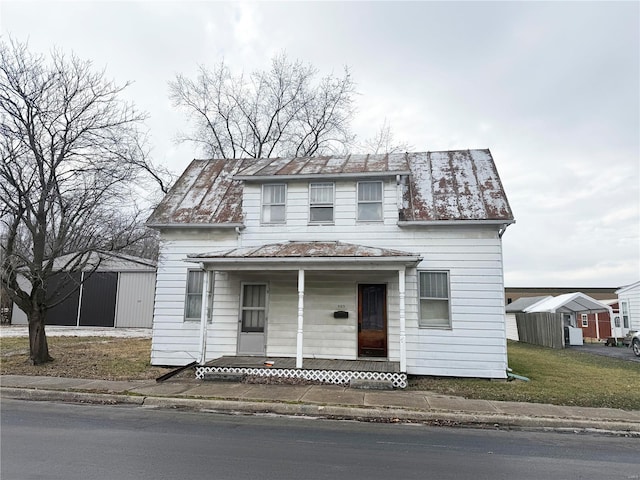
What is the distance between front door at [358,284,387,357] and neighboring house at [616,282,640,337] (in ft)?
68.5

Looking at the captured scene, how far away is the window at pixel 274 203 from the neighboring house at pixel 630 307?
75.9 feet

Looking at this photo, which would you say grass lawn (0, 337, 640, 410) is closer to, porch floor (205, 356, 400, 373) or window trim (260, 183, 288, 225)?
porch floor (205, 356, 400, 373)

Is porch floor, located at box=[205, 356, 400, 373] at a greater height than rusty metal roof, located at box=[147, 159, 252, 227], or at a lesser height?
lesser

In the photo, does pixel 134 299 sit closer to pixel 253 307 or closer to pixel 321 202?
pixel 253 307

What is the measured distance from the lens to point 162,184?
77.3ft

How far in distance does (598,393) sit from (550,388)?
955 millimetres

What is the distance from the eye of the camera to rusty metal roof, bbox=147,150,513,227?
11.6 metres

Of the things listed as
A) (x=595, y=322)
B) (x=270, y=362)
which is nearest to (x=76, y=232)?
(x=270, y=362)

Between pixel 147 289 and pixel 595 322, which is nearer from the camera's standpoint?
pixel 147 289

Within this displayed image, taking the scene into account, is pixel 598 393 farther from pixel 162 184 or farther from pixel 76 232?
pixel 162 184

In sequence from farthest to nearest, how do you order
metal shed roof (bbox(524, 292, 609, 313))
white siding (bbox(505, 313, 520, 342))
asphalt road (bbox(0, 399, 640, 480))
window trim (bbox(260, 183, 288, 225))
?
1. white siding (bbox(505, 313, 520, 342))
2. metal shed roof (bbox(524, 292, 609, 313))
3. window trim (bbox(260, 183, 288, 225))
4. asphalt road (bbox(0, 399, 640, 480))

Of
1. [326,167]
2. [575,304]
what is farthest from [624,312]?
[326,167]

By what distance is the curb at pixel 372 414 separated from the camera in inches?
285

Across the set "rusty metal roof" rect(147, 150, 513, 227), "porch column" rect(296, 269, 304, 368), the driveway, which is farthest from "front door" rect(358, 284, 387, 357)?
the driveway
